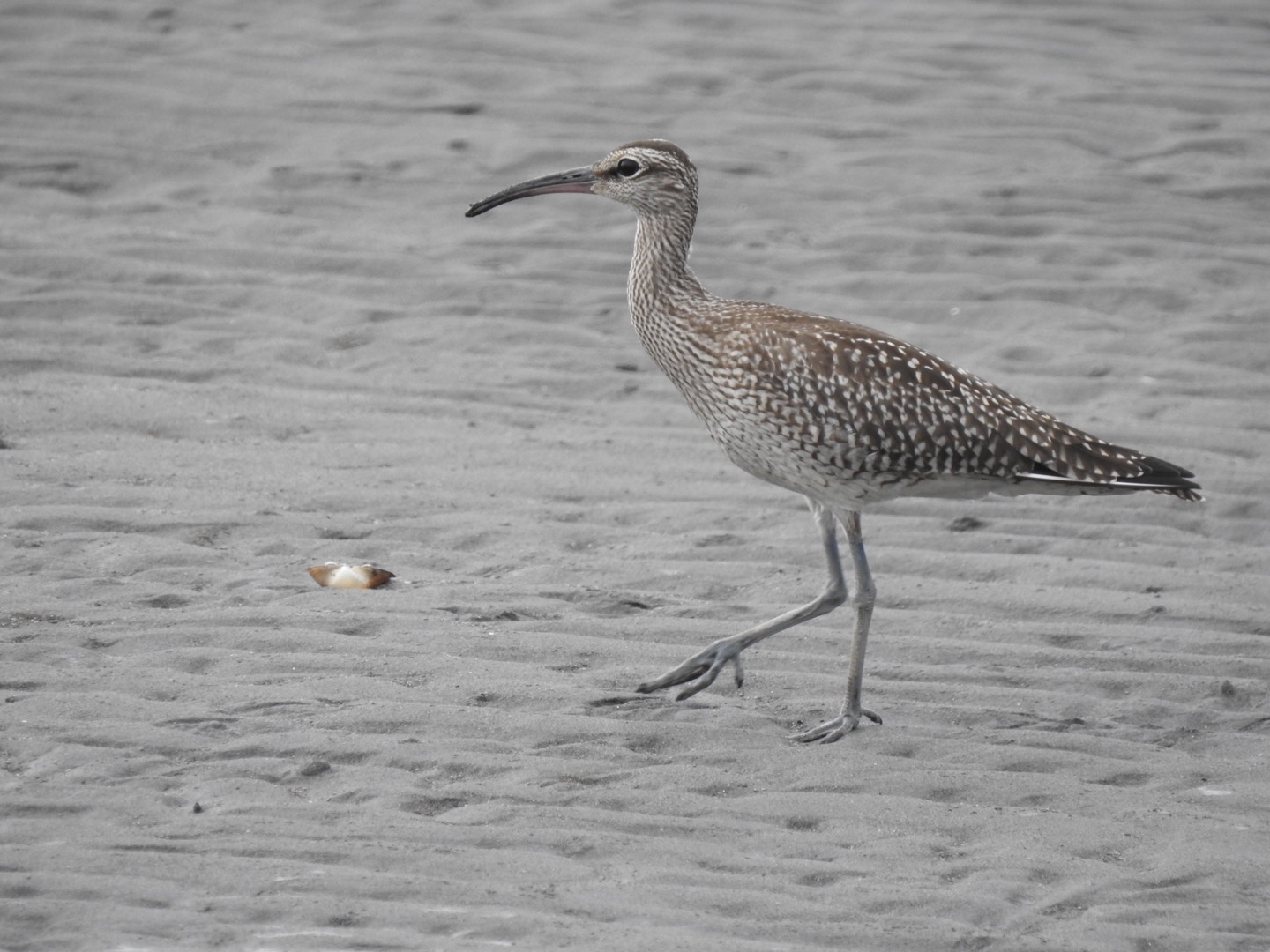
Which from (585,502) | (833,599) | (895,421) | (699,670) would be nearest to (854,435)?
(895,421)

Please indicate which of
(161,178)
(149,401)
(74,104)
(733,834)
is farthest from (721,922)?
(74,104)

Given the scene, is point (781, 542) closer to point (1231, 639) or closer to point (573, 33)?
point (1231, 639)

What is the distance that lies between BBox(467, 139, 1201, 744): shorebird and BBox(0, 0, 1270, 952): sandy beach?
0.44 meters

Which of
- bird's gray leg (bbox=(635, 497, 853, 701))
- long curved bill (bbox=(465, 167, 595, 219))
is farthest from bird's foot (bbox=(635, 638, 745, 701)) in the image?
long curved bill (bbox=(465, 167, 595, 219))

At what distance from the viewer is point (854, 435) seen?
217 inches

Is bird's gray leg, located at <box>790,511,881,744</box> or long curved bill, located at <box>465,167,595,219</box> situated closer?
bird's gray leg, located at <box>790,511,881,744</box>

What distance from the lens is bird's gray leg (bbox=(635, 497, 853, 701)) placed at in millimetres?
5402

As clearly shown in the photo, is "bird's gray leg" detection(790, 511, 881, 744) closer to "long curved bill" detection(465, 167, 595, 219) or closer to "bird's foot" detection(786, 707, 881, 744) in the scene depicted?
Result: "bird's foot" detection(786, 707, 881, 744)

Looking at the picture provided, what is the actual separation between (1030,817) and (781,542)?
210 cm

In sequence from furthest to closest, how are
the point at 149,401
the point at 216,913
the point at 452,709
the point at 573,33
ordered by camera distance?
the point at 573,33 < the point at 149,401 < the point at 452,709 < the point at 216,913

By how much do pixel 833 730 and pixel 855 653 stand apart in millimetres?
292

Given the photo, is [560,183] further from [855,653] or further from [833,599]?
[855,653]

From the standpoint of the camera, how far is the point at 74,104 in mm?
10242

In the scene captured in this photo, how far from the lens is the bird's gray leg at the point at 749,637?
5.40m
